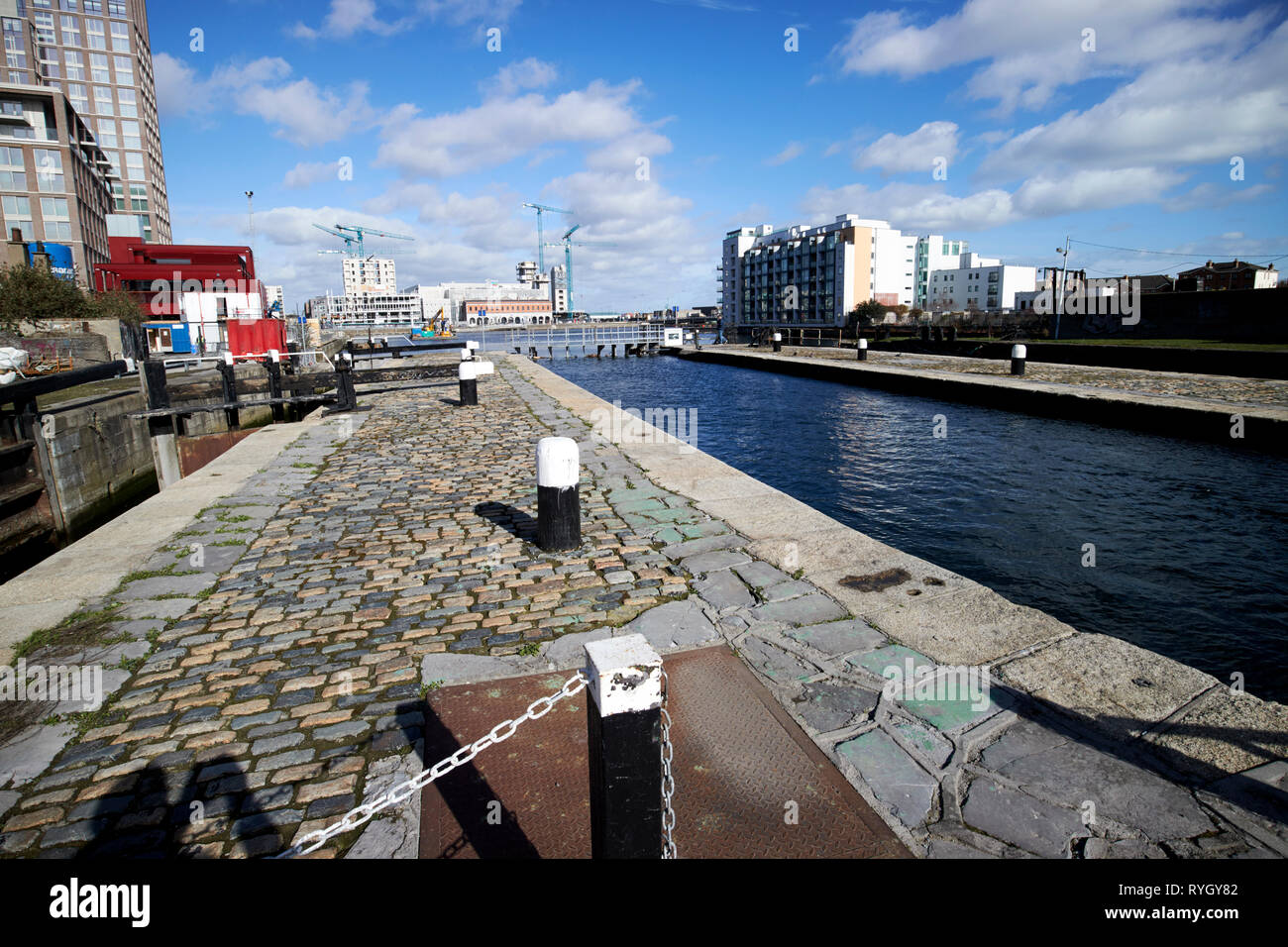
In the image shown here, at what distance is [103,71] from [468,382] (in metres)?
107

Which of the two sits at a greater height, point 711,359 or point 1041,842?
point 711,359

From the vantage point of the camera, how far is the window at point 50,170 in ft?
175

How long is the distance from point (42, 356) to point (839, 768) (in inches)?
854

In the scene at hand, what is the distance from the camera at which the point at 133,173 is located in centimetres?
8544

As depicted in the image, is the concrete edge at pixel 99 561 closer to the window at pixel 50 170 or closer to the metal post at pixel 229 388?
the metal post at pixel 229 388

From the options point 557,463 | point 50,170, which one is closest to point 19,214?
point 50,170

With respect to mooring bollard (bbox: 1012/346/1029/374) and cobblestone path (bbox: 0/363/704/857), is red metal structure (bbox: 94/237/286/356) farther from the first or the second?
mooring bollard (bbox: 1012/346/1029/374)

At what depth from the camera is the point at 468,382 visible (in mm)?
13930

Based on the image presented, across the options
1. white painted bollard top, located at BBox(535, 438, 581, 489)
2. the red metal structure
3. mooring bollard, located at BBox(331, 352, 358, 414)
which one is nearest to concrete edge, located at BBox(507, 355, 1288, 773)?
white painted bollard top, located at BBox(535, 438, 581, 489)

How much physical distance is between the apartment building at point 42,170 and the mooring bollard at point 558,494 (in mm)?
65089

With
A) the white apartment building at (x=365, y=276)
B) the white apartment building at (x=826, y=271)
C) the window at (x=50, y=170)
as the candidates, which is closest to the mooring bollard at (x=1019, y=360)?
the window at (x=50, y=170)

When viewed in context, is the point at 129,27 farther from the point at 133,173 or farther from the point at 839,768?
the point at 839,768

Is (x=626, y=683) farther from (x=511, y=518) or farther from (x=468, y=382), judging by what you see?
(x=468, y=382)
